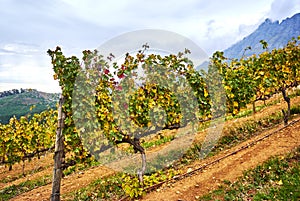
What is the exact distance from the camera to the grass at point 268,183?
5.33 m

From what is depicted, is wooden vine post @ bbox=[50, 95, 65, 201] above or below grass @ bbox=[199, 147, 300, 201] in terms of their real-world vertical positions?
above

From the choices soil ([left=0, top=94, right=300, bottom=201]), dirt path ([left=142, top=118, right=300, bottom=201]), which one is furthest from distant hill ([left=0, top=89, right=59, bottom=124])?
dirt path ([left=142, top=118, right=300, bottom=201])

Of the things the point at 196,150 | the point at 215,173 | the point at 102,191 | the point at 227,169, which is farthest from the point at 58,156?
the point at 196,150

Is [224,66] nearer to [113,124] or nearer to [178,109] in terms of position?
[178,109]

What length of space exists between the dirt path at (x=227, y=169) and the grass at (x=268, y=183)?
309 mm

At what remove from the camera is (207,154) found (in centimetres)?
1021

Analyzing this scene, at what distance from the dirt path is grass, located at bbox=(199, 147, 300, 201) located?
1.01ft

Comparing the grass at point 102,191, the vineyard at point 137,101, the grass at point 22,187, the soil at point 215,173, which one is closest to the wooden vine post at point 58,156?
the vineyard at point 137,101

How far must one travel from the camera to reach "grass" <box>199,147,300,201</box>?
5.33 m

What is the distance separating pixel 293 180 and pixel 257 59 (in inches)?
270

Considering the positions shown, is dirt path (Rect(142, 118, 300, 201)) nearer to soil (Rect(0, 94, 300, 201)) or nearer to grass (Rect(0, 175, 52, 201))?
soil (Rect(0, 94, 300, 201))

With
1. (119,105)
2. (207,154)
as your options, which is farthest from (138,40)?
(207,154)

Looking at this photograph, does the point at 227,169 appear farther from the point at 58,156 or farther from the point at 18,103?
the point at 18,103

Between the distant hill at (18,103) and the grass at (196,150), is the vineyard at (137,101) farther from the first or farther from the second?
the distant hill at (18,103)
